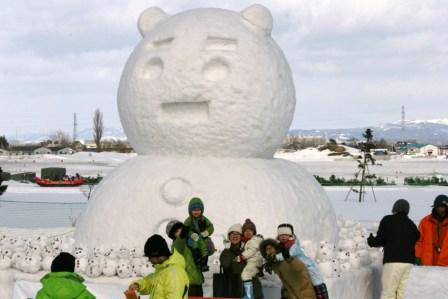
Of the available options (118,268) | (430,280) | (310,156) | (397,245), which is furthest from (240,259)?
(310,156)

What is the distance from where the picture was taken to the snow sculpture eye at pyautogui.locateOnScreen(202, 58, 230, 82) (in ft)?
21.6

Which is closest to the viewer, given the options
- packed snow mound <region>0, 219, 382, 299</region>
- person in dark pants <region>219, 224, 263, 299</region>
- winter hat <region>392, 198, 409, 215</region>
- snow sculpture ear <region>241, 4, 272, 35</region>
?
person in dark pants <region>219, 224, 263, 299</region>

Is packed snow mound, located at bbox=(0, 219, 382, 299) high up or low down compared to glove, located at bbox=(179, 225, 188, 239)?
down

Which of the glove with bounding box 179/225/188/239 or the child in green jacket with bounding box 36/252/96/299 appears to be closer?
the child in green jacket with bounding box 36/252/96/299

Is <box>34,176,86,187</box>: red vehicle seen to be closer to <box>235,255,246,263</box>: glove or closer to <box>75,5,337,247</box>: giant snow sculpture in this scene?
<box>75,5,337,247</box>: giant snow sculpture

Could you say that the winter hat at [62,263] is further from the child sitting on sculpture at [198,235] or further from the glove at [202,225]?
the glove at [202,225]

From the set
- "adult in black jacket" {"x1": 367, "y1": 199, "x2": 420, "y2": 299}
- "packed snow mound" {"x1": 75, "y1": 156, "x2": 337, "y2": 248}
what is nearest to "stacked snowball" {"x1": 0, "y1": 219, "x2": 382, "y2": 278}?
"packed snow mound" {"x1": 75, "y1": 156, "x2": 337, "y2": 248}

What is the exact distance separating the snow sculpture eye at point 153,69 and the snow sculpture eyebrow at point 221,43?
578 mm

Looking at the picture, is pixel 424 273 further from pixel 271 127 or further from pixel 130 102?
pixel 130 102

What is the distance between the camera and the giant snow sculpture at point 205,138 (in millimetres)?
6391

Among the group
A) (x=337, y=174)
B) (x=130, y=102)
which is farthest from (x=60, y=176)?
(x=130, y=102)

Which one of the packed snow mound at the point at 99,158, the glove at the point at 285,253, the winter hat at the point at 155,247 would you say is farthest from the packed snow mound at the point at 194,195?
the packed snow mound at the point at 99,158

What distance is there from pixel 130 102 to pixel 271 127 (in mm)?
1633

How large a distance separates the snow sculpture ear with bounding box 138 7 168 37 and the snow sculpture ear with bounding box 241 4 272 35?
1.07 meters
